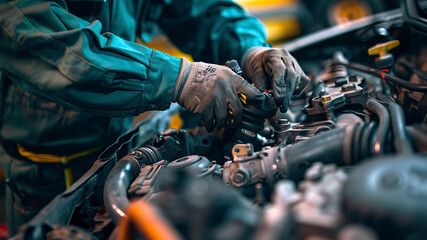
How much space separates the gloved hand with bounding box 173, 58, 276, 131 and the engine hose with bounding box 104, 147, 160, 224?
0.24 meters

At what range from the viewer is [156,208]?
1.80ft

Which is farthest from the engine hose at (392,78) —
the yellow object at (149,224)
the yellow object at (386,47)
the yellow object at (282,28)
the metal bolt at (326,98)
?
the yellow object at (282,28)

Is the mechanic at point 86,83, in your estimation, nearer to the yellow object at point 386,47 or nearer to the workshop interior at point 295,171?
the workshop interior at point 295,171

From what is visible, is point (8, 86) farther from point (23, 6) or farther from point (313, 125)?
point (313, 125)

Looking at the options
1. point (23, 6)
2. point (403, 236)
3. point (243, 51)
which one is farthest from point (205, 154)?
point (403, 236)

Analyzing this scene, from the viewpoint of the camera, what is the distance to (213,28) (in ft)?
6.37

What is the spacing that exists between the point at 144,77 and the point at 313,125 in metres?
0.59

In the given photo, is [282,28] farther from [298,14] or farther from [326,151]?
[326,151]

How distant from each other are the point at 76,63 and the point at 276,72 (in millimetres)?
697

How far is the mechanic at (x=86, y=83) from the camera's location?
113cm

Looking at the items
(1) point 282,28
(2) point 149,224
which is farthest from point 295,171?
(1) point 282,28

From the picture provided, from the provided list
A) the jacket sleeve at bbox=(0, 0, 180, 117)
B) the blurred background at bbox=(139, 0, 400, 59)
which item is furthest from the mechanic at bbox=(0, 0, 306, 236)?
the blurred background at bbox=(139, 0, 400, 59)

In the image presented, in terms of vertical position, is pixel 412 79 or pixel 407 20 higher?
pixel 407 20

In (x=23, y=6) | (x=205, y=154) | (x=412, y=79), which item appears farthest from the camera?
(x=412, y=79)
